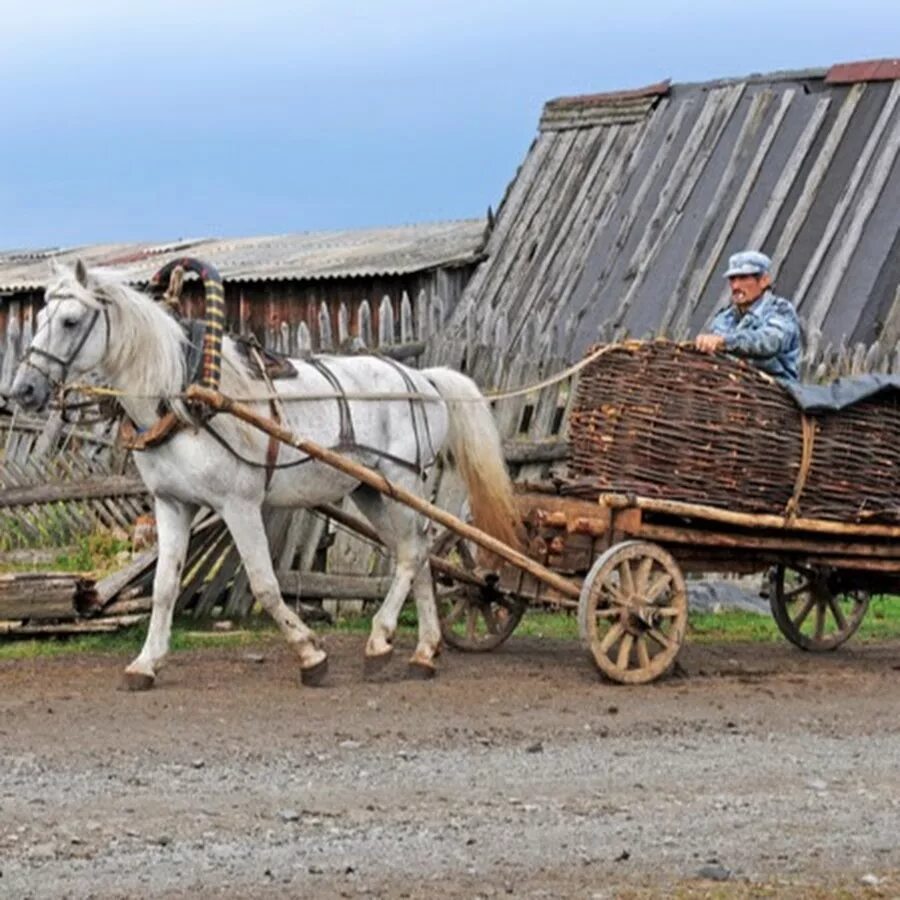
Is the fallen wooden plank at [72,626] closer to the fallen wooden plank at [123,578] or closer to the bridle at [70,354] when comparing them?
the fallen wooden plank at [123,578]

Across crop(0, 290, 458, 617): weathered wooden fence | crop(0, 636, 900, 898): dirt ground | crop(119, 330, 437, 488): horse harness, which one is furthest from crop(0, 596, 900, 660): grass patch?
crop(119, 330, 437, 488): horse harness

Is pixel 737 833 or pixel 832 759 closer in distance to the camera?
pixel 737 833

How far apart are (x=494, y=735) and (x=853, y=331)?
10.2 m

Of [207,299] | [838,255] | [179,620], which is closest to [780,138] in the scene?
[838,255]

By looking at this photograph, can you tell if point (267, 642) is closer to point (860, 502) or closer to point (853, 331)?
point (860, 502)

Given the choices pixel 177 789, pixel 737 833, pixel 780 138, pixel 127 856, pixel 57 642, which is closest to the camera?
pixel 127 856

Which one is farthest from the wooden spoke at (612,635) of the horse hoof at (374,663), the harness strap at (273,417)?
the harness strap at (273,417)

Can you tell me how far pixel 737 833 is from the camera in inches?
319

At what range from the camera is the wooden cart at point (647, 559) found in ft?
38.5

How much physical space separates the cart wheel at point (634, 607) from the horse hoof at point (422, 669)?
3.09 feet

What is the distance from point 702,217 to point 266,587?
38.4ft

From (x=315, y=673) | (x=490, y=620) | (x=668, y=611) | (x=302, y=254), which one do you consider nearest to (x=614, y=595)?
(x=668, y=611)

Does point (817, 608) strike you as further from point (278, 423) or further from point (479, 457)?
point (278, 423)

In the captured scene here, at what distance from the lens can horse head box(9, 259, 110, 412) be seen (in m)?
11.2
